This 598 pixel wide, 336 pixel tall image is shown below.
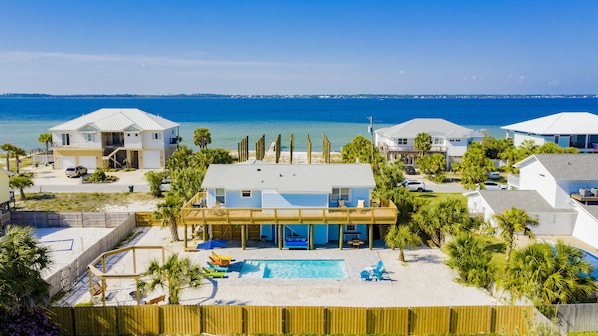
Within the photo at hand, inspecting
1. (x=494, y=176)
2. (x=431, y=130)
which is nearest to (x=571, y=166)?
(x=494, y=176)

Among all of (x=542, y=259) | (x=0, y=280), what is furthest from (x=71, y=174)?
(x=542, y=259)

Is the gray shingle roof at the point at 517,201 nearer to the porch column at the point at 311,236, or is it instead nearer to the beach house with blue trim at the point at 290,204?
the beach house with blue trim at the point at 290,204

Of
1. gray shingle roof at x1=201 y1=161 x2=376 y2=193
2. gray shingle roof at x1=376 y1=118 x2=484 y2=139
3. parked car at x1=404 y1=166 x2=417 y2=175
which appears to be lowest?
parked car at x1=404 y1=166 x2=417 y2=175

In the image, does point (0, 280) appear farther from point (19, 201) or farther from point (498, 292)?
point (19, 201)

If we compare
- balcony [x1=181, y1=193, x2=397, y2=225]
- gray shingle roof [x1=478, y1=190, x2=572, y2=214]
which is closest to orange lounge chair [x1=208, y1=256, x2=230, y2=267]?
balcony [x1=181, y1=193, x2=397, y2=225]

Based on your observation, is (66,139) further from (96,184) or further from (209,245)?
(209,245)

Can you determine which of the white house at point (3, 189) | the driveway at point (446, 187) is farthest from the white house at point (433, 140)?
the white house at point (3, 189)

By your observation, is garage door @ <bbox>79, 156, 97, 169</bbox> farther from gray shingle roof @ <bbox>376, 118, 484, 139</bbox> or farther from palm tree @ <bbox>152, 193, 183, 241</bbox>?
gray shingle roof @ <bbox>376, 118, 484, 139</bbox>

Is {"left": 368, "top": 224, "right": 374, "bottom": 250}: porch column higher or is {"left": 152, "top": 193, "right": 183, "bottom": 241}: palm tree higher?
{"left": 152, "top": 193, "right": 183, "bottom": 241}: palm tree
